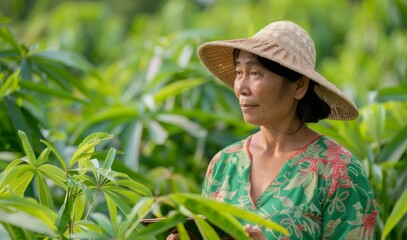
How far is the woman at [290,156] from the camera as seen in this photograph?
2.36m

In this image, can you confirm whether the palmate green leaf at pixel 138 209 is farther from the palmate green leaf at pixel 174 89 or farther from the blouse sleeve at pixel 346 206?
the palmate green leaf at pixel 174 89

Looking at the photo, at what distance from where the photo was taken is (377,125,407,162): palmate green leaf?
367 centimetres

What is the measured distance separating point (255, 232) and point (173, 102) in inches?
117

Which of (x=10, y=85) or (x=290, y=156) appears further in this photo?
(x=10, y=85)

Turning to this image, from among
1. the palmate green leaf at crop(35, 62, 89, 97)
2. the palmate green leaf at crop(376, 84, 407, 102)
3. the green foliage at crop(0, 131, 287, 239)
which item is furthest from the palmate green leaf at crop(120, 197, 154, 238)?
the palmate green leaf at crop(376, 84, 407, 102)

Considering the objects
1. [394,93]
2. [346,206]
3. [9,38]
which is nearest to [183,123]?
[394,93]

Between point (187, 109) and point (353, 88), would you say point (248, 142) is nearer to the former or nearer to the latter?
point (187, 109)

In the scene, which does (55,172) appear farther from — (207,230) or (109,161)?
(207,230)

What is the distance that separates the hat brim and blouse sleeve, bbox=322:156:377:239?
22 centimetres

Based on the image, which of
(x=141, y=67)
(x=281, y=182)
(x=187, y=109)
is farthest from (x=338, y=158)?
(x=141, y=67)

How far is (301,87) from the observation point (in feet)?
8.25

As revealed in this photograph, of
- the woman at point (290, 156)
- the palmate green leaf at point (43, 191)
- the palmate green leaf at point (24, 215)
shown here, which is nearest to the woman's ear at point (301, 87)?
the woman at point (290, 156)

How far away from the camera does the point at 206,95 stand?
5012mm

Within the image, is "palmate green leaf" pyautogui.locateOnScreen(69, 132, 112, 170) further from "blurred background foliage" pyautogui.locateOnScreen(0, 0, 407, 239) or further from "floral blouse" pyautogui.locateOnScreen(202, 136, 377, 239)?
"floral blouse" pyautogui.locateOnScreen(202, 136, 377, 239)
